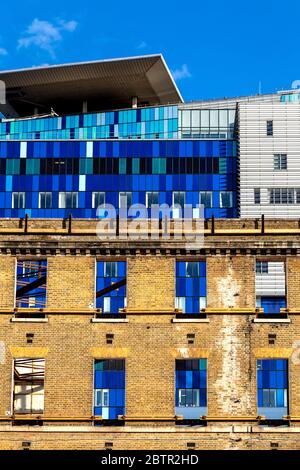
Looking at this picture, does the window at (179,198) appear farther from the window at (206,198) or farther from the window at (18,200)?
the window at (18,200)

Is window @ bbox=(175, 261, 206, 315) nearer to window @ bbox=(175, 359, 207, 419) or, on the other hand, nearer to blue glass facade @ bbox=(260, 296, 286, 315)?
blue glass facade @ bbox=(260, 296, 286, 315)

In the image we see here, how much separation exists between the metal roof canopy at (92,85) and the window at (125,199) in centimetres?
2312

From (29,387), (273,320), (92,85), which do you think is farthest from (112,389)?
(92,85)

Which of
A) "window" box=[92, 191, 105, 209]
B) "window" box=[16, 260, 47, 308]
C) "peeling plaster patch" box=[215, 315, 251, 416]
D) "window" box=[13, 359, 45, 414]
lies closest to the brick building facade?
"peeling plaster patch" box=[215, 315, 251, 416]

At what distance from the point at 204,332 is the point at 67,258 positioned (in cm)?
627

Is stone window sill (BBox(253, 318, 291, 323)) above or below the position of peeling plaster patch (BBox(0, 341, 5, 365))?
above

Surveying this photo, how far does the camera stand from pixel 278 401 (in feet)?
136

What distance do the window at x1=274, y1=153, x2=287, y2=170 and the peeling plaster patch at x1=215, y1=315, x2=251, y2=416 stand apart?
92.3m

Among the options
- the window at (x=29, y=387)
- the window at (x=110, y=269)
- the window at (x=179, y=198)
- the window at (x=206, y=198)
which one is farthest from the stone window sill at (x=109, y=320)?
the window at (x=206, y=198)

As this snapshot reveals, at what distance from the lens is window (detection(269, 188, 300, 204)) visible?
4990 inches

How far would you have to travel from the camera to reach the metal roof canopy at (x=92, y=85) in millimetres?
143125

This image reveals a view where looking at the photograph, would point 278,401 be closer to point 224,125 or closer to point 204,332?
point 204,332

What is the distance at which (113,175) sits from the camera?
131m
